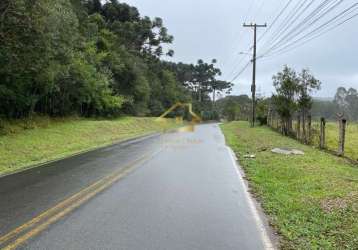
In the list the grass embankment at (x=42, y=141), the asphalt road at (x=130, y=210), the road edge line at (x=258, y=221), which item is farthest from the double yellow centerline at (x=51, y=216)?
the grass embankment at (x=42, y=141)

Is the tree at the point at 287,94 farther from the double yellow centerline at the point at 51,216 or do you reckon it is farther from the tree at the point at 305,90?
the double yellow centerline at the point at 51,216

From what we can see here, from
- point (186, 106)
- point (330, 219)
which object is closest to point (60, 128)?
point (330, 219)

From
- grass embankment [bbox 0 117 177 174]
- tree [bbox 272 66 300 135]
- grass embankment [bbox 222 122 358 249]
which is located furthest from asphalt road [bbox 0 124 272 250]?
tree [bbox 272 66 300 135]

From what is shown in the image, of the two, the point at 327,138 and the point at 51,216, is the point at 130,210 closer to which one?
the point at 51,216

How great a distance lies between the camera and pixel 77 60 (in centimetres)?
3052

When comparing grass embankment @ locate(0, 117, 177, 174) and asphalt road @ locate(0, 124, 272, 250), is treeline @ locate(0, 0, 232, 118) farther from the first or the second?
asphalt road @ locate(0, 124, 272, 250)

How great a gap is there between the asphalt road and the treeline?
730 cm

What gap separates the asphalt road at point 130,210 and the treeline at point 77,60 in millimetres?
7304

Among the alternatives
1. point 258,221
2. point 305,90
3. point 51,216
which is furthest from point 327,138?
point 51,216

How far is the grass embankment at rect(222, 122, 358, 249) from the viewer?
5.59 meters

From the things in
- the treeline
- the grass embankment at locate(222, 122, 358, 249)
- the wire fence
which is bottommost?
the grass embankment at locate(222, 122, 358, 249)

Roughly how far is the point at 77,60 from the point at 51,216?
25679mm

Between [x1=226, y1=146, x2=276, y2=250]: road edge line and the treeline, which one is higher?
the treeline

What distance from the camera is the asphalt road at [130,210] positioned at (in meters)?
5.27
